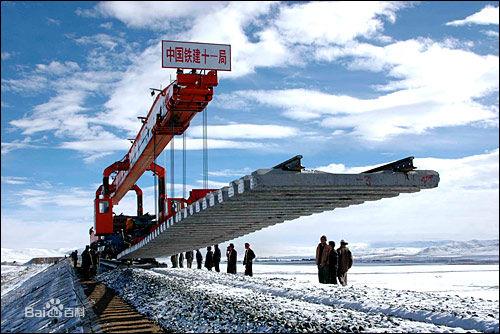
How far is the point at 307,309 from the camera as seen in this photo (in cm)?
1078

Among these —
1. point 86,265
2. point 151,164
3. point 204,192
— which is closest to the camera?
point 204,192

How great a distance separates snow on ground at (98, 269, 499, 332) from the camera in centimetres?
890

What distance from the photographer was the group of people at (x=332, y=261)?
15672 mm

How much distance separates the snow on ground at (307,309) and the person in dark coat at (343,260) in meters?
1.51

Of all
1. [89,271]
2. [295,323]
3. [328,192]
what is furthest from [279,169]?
[89,271]

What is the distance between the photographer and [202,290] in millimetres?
14602

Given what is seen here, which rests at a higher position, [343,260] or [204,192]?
[204,192]

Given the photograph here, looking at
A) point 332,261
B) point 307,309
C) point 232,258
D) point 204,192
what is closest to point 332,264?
point 332,261

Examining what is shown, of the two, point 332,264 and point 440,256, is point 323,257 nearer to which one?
point 332,264

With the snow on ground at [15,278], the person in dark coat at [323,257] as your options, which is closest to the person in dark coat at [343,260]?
the person in dark coat at [323,257]

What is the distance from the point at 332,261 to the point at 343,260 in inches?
17.6

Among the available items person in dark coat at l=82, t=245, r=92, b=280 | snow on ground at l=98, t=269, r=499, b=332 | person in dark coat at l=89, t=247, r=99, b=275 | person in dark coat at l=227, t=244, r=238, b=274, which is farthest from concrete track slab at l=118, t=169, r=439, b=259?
person in dark coat at l=89, t=247, r=99, b=275

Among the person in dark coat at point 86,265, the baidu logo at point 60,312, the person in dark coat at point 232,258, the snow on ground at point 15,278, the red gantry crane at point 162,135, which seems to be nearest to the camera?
the baidu logo at point 60,312

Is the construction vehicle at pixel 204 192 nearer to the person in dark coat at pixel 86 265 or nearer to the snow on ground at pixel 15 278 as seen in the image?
the person in dark coat at pixel 86 265
